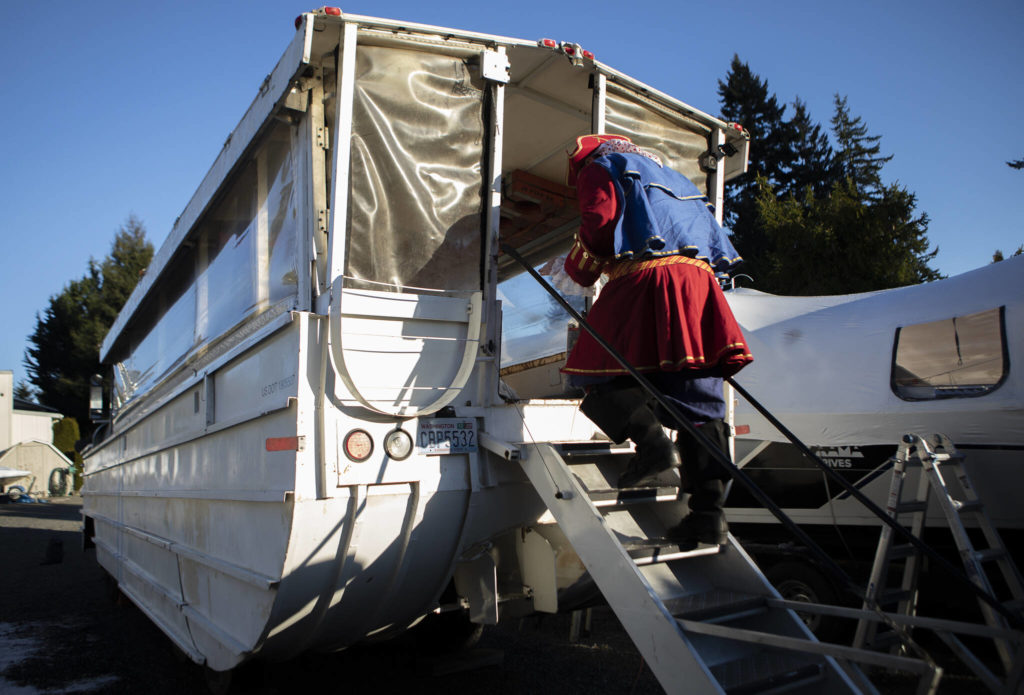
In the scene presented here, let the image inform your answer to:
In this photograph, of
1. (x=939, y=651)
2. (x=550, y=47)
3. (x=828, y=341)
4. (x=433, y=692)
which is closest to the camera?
(x=550, y=47)

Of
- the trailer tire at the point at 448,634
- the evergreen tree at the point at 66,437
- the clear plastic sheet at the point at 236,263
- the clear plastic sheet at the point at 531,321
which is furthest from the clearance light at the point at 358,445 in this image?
the evergreen tree at the point at 66,437

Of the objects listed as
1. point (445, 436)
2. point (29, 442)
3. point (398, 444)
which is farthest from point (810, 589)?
point (29, 442)

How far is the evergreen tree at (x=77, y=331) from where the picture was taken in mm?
37656

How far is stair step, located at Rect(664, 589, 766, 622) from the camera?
279cm

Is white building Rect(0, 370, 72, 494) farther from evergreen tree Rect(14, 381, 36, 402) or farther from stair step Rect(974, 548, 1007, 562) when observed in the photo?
stair step Rect(974, 548, 1007, 562)

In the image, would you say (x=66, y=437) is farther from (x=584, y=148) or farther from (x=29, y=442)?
(x=584, y=148)

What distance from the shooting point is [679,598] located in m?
2.95

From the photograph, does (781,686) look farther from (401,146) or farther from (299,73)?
(299,73)

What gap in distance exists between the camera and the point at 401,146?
3426 mm

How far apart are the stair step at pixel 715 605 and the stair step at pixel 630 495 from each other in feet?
1.53

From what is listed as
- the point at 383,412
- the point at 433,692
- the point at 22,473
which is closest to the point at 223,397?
the point at 383,412

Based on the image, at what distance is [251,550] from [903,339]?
540cm

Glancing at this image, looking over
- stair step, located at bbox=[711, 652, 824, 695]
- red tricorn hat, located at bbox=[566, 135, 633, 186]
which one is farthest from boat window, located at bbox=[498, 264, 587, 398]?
stair step, located at bbox=[711, 652, 824, 695]

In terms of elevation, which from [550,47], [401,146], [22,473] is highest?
[550,47]
